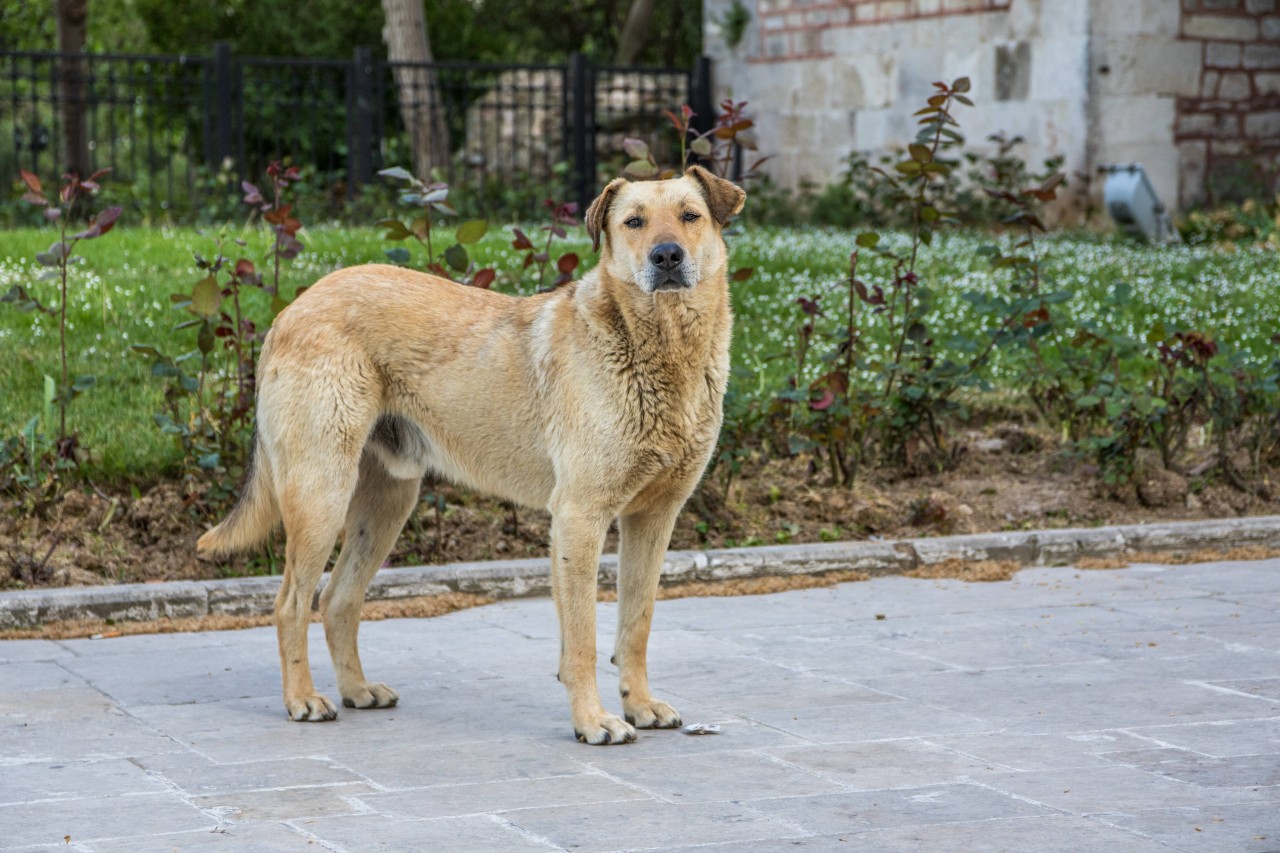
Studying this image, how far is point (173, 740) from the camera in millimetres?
4684

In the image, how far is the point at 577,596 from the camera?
15.9 ft

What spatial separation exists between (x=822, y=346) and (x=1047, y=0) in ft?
26.6

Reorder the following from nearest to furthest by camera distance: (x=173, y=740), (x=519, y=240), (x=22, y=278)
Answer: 1. (x=173, y=740)
2. (x=519, y=240)
3. (x=22, y=278)

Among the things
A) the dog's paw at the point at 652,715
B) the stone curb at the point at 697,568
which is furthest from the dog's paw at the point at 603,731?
the stone curb at the point at 697,568

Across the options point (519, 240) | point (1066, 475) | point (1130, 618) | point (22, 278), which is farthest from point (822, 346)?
point (22, 278)

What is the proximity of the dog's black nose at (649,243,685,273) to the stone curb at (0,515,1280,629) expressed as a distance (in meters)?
2.47

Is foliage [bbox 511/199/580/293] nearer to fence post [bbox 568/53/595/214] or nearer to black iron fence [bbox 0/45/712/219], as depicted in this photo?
black iron fence [bbox 0/45/712/219]

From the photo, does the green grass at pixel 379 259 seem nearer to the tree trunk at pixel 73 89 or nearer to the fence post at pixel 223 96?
the fence post at pixel 223 96

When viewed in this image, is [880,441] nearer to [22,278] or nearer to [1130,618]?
[1130,618]

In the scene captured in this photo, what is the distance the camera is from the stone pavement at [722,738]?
12.6 feet

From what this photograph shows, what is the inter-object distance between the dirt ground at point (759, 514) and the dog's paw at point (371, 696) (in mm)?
1802

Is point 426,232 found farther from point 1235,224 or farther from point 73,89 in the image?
point 73,89

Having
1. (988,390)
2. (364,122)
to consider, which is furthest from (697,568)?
(364,122)

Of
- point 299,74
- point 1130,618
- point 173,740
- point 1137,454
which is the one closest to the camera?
point 173,740
